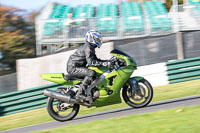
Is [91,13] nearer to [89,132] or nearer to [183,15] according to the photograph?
[183,15]

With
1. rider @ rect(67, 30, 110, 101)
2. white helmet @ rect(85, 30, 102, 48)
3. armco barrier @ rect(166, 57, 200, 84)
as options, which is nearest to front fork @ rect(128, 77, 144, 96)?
rider @ rect(67, 30, 110, 101)

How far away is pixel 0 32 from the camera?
21.5 meters

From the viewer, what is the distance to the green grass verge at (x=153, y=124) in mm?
5530

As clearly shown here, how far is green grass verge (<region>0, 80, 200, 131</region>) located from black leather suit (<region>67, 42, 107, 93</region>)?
1.81 metres

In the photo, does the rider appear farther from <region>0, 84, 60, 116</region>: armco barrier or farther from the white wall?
the white wall

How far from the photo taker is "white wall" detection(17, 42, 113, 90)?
13.9 meters

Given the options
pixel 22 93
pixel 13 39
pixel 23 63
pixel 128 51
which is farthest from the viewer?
pixel 13 39

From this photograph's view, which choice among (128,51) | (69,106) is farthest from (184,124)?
(128,51)

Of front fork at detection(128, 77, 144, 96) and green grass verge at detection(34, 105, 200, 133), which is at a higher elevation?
front fork at detection(128, 77, 144, 96)

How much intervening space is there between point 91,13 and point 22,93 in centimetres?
1128

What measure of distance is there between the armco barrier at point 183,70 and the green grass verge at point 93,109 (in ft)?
1.09

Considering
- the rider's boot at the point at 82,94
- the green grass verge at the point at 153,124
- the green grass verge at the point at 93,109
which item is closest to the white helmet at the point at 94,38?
the rider's boot at the point at 82,94

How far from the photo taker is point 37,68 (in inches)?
568

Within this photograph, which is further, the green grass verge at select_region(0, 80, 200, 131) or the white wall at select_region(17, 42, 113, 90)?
the white wall at select_region(17, 42, 113, 90)
